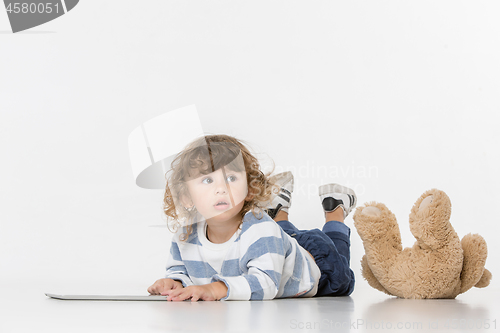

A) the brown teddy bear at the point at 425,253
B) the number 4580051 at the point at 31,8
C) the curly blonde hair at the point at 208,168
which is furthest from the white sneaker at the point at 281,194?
the number 4580051 at the point at 31,8

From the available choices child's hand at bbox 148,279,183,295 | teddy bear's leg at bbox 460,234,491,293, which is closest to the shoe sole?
teddy bear's leg at bbox 460,234,491,293

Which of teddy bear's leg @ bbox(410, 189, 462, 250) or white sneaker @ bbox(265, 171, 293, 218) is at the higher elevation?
white sneaker @ bbox(265, 171, 293, 218)

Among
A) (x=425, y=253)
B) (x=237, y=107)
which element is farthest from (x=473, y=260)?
(x=237, y=107)

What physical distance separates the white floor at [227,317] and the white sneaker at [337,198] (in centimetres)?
55

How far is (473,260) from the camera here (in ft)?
2.80

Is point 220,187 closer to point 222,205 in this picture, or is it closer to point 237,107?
point 222,205

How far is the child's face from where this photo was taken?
85cm

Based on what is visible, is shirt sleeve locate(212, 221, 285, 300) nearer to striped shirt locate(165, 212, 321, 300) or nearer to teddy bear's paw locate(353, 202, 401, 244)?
striped shirt locate(165, 212, 321, 300)

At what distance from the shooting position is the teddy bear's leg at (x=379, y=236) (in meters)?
0.89

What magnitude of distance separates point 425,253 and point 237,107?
0.61 metres

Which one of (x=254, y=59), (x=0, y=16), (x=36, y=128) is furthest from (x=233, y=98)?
(x=0, y=16)

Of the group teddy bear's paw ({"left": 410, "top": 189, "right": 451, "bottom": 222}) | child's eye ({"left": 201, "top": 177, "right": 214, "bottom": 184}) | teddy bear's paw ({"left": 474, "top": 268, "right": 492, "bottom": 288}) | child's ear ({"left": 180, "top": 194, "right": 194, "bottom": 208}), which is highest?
child's eye ({"left": 201, "top": 177, "right": 214, "bottom": 184})

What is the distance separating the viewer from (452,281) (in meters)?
0.85

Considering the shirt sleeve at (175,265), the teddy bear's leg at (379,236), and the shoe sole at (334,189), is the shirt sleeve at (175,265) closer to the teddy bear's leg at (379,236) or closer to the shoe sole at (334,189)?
the teddy bear's leg at (379,236)
